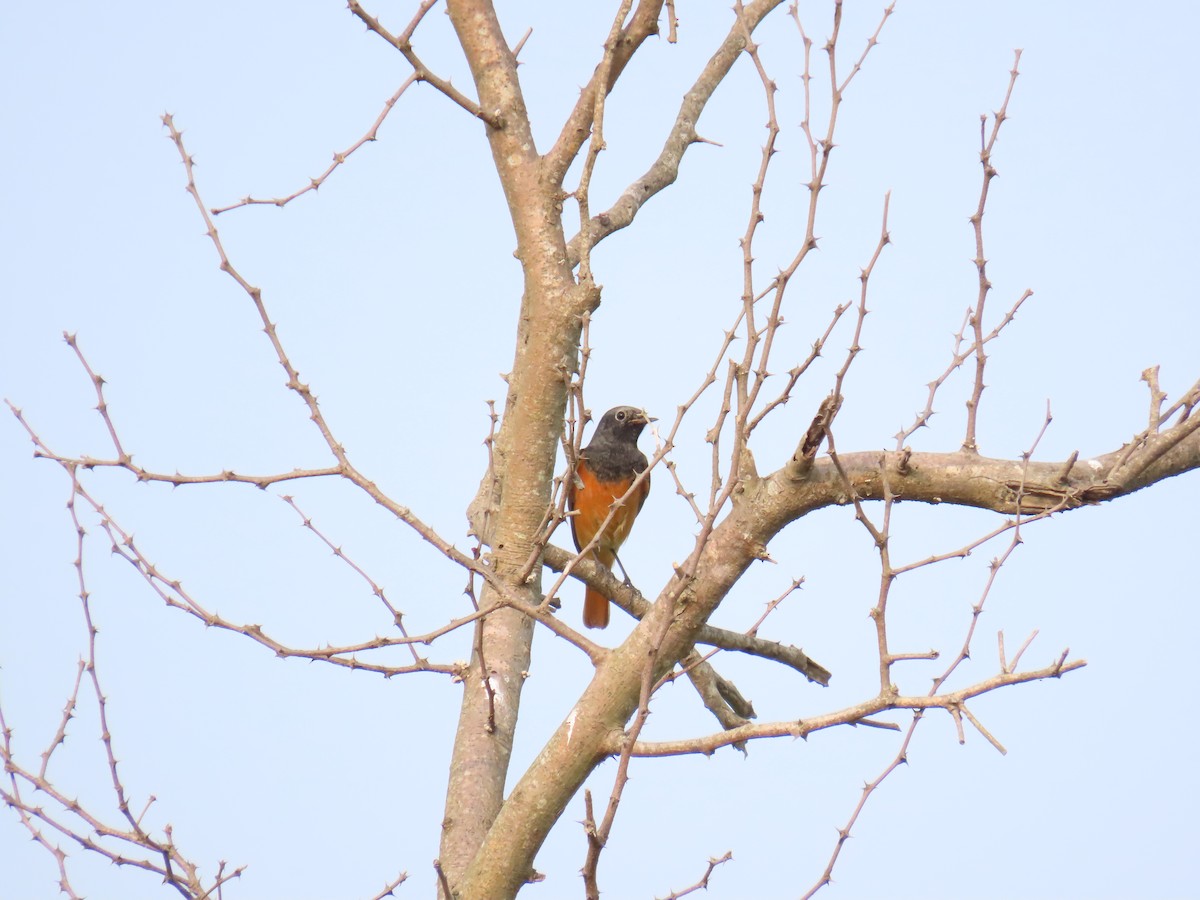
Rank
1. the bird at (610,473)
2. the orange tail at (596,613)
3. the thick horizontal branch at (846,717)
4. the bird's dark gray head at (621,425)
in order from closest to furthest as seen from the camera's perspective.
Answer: the thick horizontal branch at (846,717)
the bird at (610,473)
the bird's dark gray head at (621,425)
the orange tail at (596,613)

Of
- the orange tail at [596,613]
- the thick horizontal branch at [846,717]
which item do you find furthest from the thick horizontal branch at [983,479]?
the orange tail at [596,613]

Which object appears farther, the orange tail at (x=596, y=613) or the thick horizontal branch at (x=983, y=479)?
the orange tail at (x=596, y=613)

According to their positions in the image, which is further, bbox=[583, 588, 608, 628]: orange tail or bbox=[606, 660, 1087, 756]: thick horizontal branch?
bbox=[583, 588, 608, 628]: orange tail

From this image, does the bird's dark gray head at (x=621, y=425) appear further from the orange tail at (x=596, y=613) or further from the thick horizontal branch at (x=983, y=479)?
the thick horizontal branch at (x=983, y=479)

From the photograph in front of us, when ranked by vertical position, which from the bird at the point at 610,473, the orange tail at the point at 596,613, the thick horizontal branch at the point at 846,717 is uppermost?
the bird at the point at 610,473

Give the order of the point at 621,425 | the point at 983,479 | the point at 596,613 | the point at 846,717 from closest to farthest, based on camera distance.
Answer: the point at 846,717, the point at 983,479, the point at 621,425, the point at 596,613

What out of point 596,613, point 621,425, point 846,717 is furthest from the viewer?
point 596,613

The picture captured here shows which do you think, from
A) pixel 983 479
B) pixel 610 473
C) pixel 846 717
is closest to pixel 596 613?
pixel 610 473

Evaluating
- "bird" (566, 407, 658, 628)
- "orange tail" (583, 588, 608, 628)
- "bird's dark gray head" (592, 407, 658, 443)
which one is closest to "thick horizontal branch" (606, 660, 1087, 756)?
"bird" (566, 407, 658, 628)

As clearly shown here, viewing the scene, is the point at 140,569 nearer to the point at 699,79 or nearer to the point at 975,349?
the point at 975,349

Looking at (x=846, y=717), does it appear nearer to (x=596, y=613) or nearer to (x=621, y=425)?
(x=621, y=425)

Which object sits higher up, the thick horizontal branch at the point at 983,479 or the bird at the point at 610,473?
the bird at the point at 610,473

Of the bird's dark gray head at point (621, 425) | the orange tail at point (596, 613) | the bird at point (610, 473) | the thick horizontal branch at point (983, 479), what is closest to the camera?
the thick horizontal branch at point (983, 479)

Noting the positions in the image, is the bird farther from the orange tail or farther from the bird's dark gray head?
the orange tail
